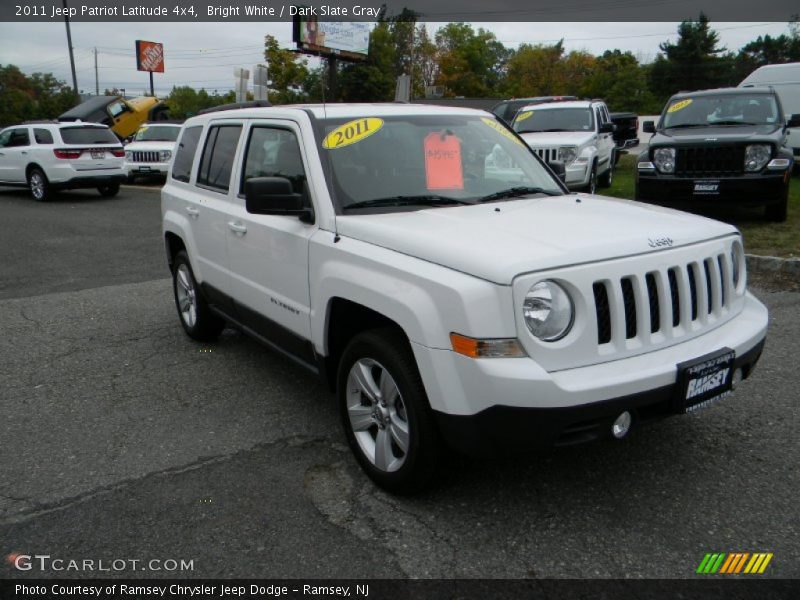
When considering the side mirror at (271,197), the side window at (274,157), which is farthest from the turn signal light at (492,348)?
the side window at (274,157)

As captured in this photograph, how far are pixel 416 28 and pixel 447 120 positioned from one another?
75.6 m

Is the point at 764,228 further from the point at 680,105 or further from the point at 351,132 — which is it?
the point at 351,132

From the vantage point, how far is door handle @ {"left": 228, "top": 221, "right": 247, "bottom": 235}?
170 inches

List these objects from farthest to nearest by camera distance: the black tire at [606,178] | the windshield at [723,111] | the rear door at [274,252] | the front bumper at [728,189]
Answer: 1. the black tire at [606,178]
2. the windshield at [723,111]
3. the front bumper at [728,189]
4. the rear door at [274,252]

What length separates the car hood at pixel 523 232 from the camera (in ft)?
9.08

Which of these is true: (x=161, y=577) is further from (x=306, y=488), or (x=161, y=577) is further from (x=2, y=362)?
(x=2, y=362)

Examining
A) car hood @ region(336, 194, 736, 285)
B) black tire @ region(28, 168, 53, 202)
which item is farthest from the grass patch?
black tire @ region(28, 168, 53, 202)

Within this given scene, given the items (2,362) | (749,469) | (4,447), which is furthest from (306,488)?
(2,362)

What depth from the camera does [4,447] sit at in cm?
390

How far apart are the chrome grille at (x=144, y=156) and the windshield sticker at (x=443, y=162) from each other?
16105 millimetres

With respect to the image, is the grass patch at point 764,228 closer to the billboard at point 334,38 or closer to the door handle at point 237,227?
the door handle at point 237,227

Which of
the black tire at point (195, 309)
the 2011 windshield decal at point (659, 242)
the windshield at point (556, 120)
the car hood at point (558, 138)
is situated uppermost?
the windshield at point (556, 120)

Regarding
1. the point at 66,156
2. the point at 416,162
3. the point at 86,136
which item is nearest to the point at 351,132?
the point at 416,162

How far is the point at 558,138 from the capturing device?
12.4 meters
